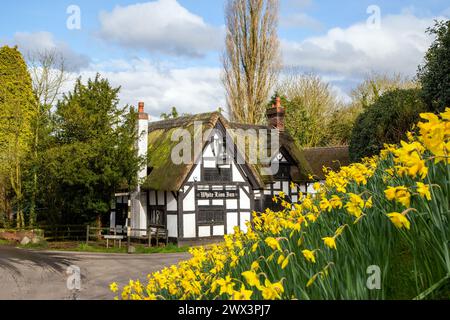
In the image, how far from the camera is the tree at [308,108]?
42469 millimetres

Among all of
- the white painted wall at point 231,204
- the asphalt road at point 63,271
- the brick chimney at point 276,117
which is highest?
the brick chimney at point 276,117

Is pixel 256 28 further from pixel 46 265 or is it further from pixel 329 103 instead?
pixel 46 265

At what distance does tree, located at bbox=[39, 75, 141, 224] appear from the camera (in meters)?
21.5

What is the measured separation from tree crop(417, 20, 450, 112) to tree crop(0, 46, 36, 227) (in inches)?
722

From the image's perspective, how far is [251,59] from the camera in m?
36.0

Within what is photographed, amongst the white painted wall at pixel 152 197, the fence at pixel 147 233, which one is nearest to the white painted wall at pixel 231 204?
the fence at pixel 147 233

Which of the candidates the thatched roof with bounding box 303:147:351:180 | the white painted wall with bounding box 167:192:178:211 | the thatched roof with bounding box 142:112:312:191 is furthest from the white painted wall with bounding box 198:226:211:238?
the thatched roof with bounding box 303:147:351:180

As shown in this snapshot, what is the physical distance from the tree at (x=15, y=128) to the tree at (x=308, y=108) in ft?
71.0

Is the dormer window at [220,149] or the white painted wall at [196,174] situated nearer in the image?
the white painted wall at [196,174]

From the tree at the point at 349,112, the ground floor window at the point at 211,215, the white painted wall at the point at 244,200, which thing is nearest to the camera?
the ground floor window at the point at 211,215

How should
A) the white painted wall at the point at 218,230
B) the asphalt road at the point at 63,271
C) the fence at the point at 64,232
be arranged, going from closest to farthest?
the asphalt road at the point at 63,271
the white painted wall at the point at 218,230
the fence at the point at 64,232

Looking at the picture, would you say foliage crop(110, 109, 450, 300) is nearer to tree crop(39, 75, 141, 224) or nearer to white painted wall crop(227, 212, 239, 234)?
tree crop(39, 75, 141, 224)

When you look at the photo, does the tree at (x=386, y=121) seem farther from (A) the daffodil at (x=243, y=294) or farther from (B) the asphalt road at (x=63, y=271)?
(A) the daffodil at (x=243, y=294)

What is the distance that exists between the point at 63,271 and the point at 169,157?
10103mm
